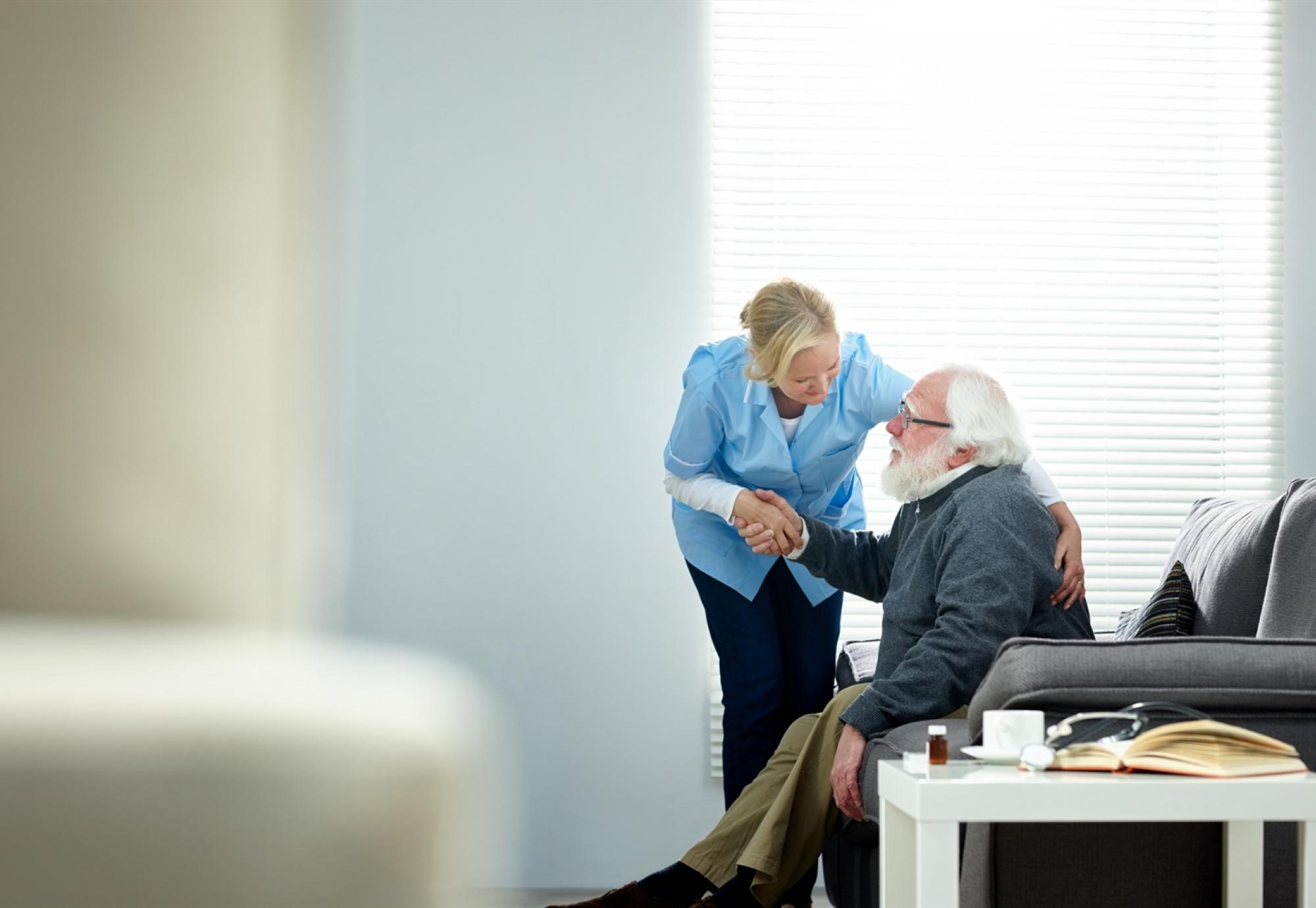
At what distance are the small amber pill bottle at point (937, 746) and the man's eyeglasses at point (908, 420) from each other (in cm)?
103

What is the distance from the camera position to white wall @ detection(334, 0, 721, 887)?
3529 mm

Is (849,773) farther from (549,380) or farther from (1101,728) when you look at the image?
(549,380)

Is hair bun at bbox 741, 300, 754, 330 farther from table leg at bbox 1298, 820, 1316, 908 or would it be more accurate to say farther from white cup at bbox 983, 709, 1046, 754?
table leg at bbox 1298, 820, 1316, 908

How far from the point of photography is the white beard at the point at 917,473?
237cm

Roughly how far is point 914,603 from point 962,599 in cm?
17

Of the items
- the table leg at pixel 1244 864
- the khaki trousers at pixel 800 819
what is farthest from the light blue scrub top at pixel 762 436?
the table leg at pixel 1244 864

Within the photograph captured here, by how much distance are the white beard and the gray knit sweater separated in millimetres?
36

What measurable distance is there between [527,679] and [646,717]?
0.34m

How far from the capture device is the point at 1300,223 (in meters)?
3.78

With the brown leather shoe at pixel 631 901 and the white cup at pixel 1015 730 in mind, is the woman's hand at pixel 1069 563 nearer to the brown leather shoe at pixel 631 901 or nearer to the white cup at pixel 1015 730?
the white cup at pixel 1015 730

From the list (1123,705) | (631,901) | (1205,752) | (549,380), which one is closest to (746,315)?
(549,380)

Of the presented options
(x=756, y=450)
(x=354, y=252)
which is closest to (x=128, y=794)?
(x=354, y=252)

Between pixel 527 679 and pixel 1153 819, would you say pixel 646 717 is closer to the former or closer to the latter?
pixel 527 679

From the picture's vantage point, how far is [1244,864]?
4.67 ft
